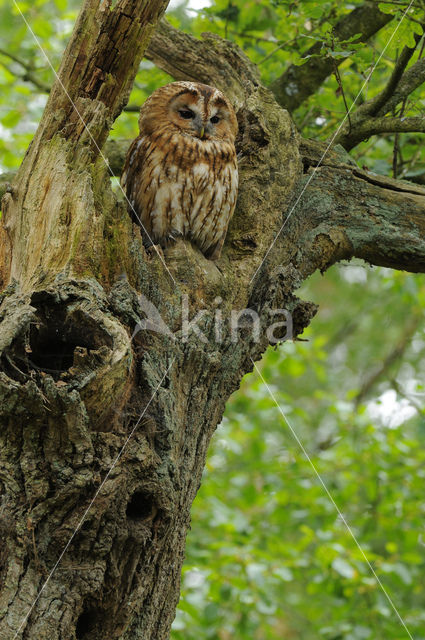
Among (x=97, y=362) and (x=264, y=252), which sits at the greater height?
(x=264, y=252)

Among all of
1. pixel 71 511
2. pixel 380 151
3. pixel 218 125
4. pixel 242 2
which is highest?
pixel 242 2

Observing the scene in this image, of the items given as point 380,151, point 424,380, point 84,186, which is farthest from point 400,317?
point 84,186

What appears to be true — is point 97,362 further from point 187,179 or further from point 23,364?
point 187,179

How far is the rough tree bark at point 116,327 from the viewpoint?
1702mm

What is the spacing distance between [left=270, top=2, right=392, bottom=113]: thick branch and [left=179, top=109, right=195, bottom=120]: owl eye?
1030mm

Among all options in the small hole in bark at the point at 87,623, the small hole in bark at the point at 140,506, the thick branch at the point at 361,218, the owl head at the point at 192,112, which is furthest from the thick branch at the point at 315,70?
the small hole in bark at the point at 87,623

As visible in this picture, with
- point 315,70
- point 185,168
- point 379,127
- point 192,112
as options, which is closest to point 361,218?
point 379,127

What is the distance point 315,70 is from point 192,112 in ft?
3.92

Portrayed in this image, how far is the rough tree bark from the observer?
1.70 metres

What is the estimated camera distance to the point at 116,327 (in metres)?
1.92

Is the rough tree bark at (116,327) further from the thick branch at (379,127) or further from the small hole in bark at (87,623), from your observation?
the thick branch at (379,127)

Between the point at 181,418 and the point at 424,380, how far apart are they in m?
7.48

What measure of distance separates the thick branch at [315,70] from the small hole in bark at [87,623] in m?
3.41

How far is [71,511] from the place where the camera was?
5.69 feet
